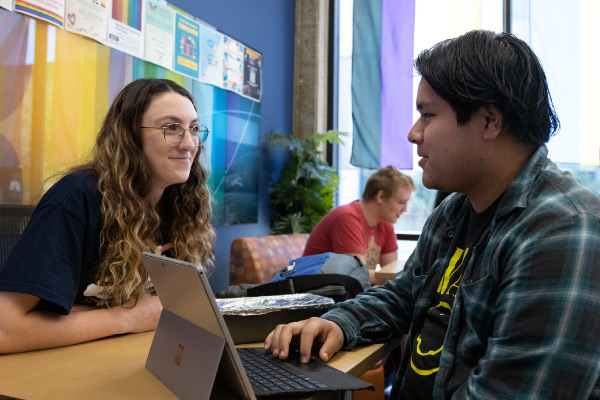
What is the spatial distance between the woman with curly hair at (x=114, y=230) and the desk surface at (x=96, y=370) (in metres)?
0.04

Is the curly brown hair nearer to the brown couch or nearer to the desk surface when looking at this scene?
the desk surface

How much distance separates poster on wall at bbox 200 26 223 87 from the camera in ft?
12.3

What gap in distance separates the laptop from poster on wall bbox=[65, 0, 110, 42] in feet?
6.93

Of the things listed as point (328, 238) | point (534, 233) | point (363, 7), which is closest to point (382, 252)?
point (328, 238)

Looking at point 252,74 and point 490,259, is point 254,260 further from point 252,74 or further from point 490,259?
point 490,259

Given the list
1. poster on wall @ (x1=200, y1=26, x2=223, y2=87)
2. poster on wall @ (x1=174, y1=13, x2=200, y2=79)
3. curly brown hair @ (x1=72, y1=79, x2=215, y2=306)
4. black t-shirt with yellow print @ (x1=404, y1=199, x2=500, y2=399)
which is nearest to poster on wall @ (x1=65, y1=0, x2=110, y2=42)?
poster on wall @ (x1=174, y1=13, x2=200, y2=79)

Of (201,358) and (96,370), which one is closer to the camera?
(201,358)

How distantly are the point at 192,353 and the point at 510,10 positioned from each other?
475 cm

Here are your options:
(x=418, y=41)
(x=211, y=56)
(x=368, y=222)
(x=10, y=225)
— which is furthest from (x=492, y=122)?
(x=418, y=41)

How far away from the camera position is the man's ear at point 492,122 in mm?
1054

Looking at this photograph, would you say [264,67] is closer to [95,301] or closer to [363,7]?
[363,7]

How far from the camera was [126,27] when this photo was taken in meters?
3.07

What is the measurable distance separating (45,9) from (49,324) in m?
1.90

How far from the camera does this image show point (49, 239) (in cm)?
118
